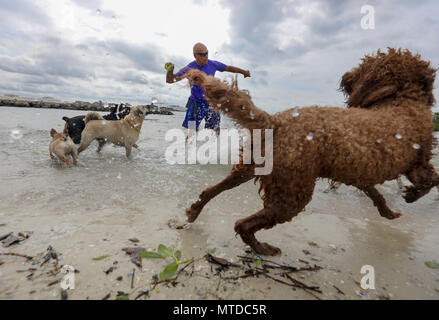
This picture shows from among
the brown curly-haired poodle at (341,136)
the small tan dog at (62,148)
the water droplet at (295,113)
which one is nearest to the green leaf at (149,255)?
the brown curly-haired poodle at (341,136)

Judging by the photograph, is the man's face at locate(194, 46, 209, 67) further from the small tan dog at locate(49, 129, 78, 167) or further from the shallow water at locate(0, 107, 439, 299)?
the small tan dog at locate(49, 129, 78, 167)

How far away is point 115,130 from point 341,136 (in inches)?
266

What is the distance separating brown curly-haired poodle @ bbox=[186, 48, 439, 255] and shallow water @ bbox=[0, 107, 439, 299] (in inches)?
16.4

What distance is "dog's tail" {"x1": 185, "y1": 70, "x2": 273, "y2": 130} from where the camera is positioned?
1902 millimetres

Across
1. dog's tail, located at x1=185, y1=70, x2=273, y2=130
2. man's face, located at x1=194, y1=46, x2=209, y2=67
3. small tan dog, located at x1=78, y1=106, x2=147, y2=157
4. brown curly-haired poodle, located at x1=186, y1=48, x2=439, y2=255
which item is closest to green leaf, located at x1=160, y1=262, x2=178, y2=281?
brown curly-haired poodle, located at x1=186, y1=48, x2=439, y2=255

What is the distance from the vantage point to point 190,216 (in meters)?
2.83

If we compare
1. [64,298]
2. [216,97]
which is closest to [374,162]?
[216,97]

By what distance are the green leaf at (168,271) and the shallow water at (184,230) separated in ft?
0.42

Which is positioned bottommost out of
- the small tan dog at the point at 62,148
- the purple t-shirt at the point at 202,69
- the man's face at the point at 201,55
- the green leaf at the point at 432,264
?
the green leaf at the point at 432,264

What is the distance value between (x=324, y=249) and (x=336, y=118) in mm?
1487

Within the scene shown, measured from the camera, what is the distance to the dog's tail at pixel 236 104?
1902 millimetres

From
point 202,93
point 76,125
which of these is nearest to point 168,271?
point 202,93

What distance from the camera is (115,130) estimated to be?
702 centimetres

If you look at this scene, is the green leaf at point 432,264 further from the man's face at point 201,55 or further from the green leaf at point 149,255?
the man's face at point 201,55
